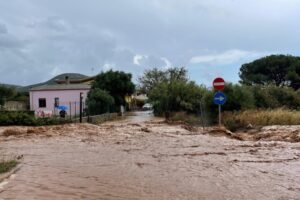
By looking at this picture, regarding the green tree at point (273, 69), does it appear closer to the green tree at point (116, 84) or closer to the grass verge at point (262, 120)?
the green tree at point (116, 84)

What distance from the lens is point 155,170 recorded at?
13.6 metres

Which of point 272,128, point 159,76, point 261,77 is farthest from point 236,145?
point 159,76

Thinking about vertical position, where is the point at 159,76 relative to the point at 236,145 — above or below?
above

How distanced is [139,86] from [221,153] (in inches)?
3211

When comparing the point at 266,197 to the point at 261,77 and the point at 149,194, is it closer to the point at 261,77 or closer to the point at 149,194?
the point at 149,194

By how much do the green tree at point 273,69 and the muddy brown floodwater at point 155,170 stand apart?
5985cm

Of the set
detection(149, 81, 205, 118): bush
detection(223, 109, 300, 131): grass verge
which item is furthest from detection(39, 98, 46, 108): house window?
detection(223, 109, 300, 131): grass verge

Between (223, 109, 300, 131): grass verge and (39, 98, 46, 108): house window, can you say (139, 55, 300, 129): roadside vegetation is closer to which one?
→ (223, 109, 300, 131): grass verge

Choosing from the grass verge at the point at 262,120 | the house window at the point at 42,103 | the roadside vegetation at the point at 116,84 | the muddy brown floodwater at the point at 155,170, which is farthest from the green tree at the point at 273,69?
the muddy brown floodwater at the point at 155,170

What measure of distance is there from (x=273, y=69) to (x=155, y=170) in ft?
236

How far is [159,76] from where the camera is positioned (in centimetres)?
9731

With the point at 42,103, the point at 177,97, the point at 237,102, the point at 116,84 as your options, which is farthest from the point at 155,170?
the point at 42,103

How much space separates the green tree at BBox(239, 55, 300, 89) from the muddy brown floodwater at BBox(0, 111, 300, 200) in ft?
196

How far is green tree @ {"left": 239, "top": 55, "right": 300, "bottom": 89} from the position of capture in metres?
80.0
